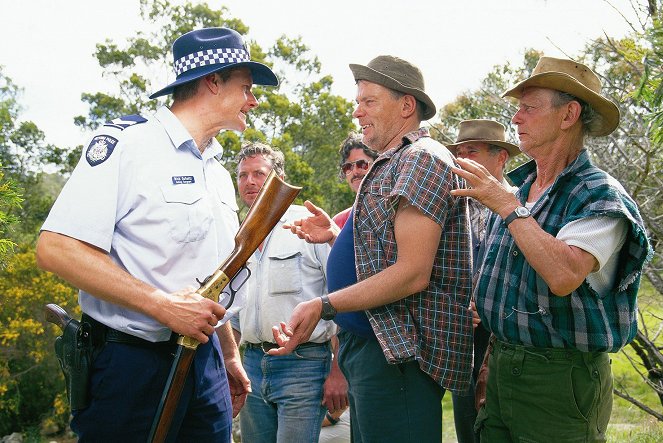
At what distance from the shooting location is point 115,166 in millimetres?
2729

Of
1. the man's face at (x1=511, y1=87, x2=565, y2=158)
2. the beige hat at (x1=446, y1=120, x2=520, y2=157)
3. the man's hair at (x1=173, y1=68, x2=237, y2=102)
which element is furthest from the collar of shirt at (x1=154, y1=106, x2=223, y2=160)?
the beige hat at (x1=446, y1=120, x2=520, y2=157)

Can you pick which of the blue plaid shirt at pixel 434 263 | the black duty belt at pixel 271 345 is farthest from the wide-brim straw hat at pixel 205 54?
the black duty belt at pixel 271 345

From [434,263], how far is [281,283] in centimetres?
149

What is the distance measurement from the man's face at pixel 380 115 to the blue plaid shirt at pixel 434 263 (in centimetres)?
19

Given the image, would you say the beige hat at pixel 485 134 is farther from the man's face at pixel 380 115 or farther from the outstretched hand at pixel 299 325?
the outstretched hand at pixel 299 325

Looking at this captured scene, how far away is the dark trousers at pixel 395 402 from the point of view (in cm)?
294

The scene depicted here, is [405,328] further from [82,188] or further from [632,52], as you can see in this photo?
[632,52]

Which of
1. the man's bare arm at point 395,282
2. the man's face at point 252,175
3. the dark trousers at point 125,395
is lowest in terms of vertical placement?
the dark trousers at point 125,395

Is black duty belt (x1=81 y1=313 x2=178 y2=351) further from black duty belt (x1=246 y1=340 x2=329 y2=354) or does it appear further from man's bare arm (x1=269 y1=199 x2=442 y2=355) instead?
black duty belt (x1=246 y1=340 x2=329 y2=354)

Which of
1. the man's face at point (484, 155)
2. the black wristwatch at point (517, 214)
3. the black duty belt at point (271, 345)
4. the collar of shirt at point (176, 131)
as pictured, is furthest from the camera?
the man's face at point (484, 155)

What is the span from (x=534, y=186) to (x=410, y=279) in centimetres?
90

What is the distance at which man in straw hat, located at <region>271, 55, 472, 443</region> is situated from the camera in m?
2.88

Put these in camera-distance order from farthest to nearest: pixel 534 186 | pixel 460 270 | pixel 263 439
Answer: pixel 263 439 < pixel 534 186 < pixel 460 270

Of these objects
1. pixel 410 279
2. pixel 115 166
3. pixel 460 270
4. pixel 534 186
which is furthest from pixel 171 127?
pixel 534 186
